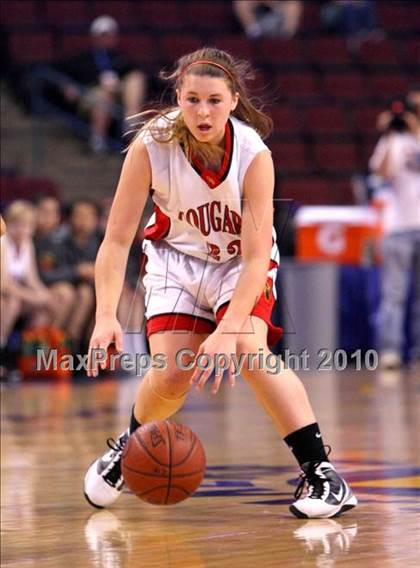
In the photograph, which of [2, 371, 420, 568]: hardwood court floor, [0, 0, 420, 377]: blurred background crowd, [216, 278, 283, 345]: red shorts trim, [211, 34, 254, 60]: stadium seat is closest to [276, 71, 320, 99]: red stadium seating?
[0, 0, 420, 377]: blurred background crowd

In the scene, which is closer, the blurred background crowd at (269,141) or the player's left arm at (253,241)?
the player's left arm at (253,241)

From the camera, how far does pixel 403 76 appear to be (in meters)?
16.4

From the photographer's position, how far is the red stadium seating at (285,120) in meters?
15.3

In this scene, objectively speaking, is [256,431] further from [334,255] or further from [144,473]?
[334,255]

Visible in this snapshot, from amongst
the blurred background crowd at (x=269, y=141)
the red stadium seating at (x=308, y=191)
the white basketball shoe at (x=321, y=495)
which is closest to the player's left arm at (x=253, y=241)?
the white basketball shoe at (x=321, y=495)

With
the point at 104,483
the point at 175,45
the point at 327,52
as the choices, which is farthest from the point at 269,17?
the point at 104,483

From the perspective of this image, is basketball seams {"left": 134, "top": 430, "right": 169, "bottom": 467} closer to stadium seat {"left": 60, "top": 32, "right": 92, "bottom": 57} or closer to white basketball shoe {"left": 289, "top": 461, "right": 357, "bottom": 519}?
white basketball shoe {"left": 289, "top": 461, "right": 357, "bottom": 519}

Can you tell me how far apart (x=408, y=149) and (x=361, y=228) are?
1.69 metres

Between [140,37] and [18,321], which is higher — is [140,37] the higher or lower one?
the higher one

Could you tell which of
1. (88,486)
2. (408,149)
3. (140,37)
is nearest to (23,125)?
(140,37)

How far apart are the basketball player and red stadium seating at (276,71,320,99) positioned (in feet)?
37.6

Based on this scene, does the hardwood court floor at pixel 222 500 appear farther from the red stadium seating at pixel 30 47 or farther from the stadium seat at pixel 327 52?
the stadium seat at pixel 327 52

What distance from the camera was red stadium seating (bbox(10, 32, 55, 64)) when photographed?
1519 centimetres

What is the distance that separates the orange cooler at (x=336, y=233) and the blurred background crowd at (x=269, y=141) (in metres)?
0.02
